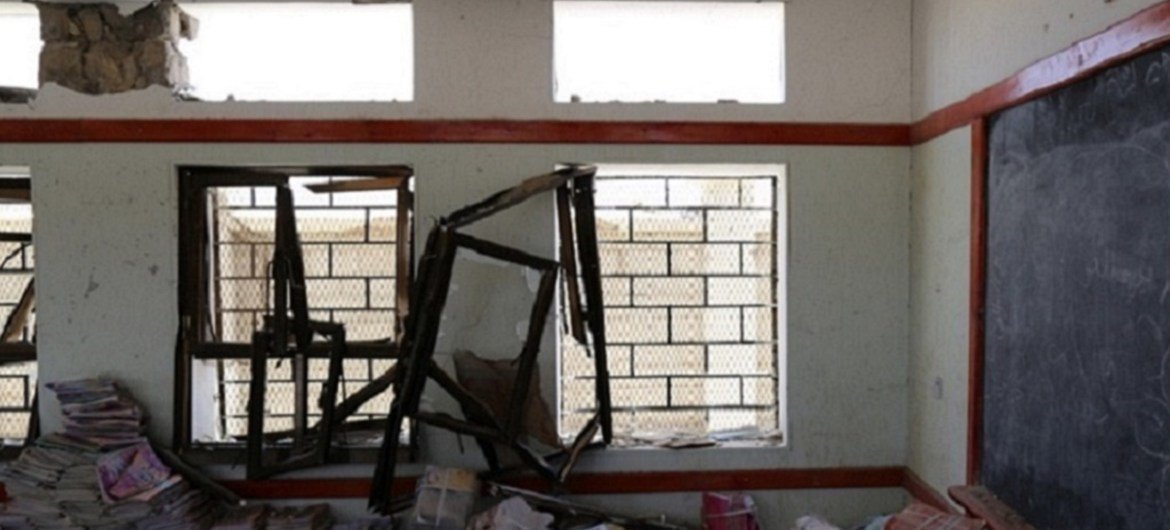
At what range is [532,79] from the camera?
3650 mm

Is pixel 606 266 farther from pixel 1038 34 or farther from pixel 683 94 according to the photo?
pixel 1038 34

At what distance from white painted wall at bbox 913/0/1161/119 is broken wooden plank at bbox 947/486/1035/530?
4.79 ft

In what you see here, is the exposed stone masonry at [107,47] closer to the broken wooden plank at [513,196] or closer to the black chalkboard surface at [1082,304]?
the broken wooden plank at [513,196]

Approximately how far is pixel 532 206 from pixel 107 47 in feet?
6.57

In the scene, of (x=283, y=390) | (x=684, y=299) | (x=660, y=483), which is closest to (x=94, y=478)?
(x=283, y=390)

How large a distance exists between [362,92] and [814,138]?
2041 mm

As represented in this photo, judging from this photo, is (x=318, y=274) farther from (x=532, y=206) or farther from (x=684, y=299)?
(x=684, y=299)

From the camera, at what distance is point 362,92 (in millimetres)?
3705

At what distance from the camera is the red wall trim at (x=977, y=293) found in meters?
2.93

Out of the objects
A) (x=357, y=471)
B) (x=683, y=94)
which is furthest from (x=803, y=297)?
(x=357, y=471)

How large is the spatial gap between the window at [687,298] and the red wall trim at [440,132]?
0.23 m

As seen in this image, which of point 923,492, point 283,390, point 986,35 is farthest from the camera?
point 283,390

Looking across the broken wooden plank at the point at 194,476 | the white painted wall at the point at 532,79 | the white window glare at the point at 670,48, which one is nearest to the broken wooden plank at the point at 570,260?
the white painted wall at the point at 532,79

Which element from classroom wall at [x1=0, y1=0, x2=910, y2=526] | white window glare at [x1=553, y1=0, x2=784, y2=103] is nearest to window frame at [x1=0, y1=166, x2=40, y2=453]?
classroom wall at [x1=0, y1=0, x2=910, y2=526]
